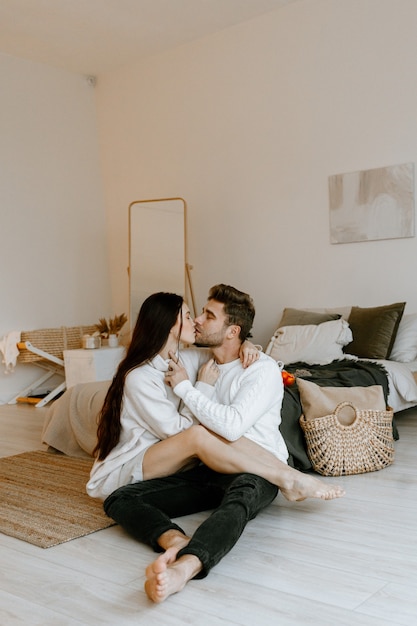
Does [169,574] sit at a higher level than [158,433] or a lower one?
lower

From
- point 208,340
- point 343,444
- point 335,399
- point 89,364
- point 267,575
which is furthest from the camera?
point 89,364

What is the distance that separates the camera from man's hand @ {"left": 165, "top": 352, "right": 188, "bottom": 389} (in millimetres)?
2770

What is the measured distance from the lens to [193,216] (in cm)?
654

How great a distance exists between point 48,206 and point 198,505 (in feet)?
15.4

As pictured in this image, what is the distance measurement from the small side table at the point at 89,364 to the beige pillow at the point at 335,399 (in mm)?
2743

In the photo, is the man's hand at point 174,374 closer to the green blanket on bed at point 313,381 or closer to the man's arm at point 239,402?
the man's arm at point 239,402

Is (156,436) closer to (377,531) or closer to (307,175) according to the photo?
(377,531)

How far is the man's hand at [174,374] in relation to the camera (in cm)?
277

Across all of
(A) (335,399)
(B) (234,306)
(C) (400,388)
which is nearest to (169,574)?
(B) (234,306)

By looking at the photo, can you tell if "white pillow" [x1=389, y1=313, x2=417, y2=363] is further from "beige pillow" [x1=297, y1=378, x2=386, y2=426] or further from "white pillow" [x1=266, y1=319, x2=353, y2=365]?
"beige pillow" [x1=297, y1=378, x2=386, y2=426]

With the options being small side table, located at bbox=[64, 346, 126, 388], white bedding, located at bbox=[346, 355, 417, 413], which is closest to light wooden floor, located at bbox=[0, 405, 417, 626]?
white bedding, located at bbox=[346, 355, 417, 413]

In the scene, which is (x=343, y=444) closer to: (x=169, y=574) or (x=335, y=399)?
(x=335, y=399)

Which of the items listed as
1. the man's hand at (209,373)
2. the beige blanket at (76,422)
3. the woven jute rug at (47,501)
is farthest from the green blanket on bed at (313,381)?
the beige blanket at (76,422)

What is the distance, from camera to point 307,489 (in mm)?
2623
